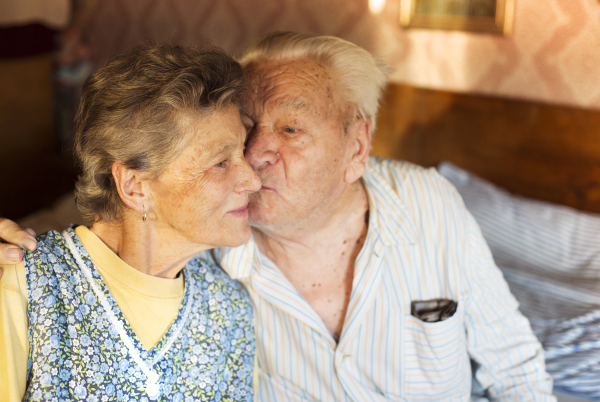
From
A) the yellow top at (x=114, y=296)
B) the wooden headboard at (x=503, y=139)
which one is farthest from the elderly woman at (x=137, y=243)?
the wooden headboard at (x=503, y=139)

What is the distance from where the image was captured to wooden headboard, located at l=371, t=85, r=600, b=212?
2.23 m

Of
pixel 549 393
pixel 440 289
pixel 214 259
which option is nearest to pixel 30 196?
pixel 214 259

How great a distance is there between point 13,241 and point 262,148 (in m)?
0.58

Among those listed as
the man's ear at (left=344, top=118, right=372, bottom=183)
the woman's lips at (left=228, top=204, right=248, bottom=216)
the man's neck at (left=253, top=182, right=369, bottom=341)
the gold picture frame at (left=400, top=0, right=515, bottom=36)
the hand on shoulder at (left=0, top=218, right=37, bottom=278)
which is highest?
the gold picture frame at (left=400, top=0, right=515, bottom=36)

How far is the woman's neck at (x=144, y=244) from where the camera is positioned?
3.79ft

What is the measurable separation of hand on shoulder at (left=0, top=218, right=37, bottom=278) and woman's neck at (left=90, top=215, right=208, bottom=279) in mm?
153

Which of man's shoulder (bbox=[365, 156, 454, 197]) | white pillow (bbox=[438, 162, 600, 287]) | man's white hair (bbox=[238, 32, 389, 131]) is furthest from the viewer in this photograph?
white pillow (bbox=[438, 162, 600, 287])

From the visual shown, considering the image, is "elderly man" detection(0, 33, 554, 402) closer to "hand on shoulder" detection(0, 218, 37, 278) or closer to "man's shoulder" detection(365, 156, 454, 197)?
"man's shoulder" detection(365, 156, 454, 197)

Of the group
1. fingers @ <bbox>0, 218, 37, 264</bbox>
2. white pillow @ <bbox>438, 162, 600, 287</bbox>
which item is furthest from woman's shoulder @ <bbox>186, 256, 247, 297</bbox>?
white pillow @ <bbox>438, 162, 600, 287</bbox>

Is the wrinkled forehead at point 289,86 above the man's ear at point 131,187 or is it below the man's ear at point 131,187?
above

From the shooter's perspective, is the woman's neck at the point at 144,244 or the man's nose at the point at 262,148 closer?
the woman's neck at the point at 144,244

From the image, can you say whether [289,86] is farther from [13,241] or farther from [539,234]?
[539,234]

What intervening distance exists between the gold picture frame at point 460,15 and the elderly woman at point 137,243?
4.89ft

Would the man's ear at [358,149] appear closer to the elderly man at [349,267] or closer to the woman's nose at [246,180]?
the elderly man at [349,267]
